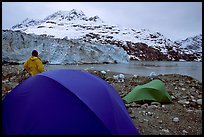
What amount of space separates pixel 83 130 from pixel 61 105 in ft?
1.51

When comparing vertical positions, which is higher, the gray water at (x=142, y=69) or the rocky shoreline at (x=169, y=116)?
the rocky shoreline at (x=169, y=116)

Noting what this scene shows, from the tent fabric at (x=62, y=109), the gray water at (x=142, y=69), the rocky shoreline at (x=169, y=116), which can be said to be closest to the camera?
the tent fabric at (x=62, y=109)

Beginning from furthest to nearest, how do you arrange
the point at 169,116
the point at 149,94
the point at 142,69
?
1. the point at 142,69
2. the point at 149,94
3. the point at 169,116

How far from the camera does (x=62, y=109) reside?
3.78 metres

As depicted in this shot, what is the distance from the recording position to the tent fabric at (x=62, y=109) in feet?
12.2

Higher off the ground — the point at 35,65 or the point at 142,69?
the point at 35,65

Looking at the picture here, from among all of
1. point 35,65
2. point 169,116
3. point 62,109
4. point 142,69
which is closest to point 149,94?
point 169,116

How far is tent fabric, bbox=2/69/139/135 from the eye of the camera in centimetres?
371

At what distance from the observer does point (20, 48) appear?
37906mm

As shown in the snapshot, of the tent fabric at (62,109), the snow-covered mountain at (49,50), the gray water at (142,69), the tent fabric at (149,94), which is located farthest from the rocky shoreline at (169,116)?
the snow-covered mountain at (49,50)

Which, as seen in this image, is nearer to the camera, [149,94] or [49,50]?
[149,94]

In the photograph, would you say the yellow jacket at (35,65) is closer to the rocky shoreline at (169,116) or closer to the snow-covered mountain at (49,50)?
the rocky shoreline at (169,116)

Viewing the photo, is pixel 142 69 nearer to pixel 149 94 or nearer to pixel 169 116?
pixel 149 94

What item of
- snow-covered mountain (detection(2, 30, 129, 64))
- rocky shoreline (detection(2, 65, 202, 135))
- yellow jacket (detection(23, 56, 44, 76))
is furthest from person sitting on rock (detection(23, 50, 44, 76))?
snow-covered mountain (detection(2, 30, 129, 64))
